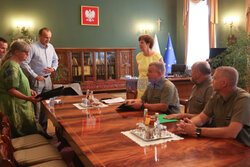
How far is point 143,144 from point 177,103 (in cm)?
127

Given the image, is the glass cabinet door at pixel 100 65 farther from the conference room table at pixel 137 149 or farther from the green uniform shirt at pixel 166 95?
the conference room table at pixel 137 149

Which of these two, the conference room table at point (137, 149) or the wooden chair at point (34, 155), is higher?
the conference room table at point (137, 149)

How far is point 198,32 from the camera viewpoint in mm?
8547

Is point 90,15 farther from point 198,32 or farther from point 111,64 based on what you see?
point 198,32

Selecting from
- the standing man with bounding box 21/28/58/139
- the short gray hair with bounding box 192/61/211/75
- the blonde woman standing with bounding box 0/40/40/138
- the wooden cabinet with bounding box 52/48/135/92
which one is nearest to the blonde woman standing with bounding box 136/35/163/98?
the short gray hair with bounding box 192/61/211/75

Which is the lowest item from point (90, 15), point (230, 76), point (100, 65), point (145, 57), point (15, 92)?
point (15, 92)

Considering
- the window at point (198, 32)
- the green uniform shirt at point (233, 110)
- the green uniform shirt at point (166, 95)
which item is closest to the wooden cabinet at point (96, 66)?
the window at point (198, 32)

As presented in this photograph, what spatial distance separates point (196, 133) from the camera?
5.57 feet

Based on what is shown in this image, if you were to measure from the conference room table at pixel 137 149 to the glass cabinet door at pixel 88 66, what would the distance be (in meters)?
6.12

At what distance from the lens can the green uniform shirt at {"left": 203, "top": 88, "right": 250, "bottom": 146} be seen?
1697mm

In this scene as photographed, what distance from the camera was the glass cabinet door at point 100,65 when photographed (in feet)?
27.1

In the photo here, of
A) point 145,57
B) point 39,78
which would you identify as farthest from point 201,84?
point 39,78

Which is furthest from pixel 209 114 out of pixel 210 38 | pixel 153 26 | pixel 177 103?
pixel 153 26

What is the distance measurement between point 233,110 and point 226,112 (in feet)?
0.47
